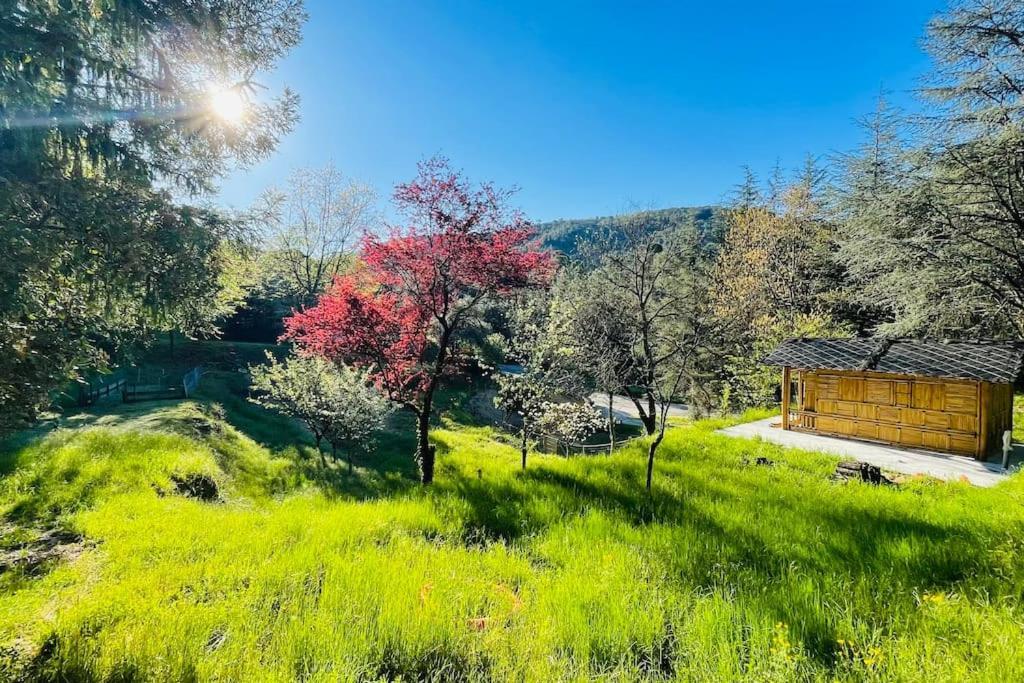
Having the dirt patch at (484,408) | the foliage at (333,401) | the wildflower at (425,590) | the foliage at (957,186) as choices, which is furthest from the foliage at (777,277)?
the wildflower at (425,590)

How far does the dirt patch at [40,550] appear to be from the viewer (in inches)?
186

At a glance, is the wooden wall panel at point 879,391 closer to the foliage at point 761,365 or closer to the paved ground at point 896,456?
the paved ground at point 896,456

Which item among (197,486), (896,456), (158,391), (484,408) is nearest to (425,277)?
(197,486)

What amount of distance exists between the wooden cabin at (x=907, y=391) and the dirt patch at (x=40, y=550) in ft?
51.0

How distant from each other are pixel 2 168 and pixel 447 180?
20.1ft

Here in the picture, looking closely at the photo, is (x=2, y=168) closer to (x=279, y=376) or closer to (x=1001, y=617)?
(x=1001, y=617)

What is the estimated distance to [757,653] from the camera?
2318 millimetres

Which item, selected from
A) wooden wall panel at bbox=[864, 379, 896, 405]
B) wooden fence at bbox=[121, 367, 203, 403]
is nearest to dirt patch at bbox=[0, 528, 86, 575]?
wooden fence at bbox=[121, 367, 203, 403]

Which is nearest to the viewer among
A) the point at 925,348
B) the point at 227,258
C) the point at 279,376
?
the point at 227,258

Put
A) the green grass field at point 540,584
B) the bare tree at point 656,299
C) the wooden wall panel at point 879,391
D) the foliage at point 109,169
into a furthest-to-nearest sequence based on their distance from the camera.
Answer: the bare tree at point 656,299 < the wooden wall panel at point 879,391 < the foliage at point 109,169 < the green grass field at point 540,584

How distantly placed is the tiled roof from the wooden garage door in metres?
0.55

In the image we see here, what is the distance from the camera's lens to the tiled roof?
9.65m

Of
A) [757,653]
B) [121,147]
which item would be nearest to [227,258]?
[121,147]

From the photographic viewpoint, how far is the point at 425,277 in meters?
9.44
